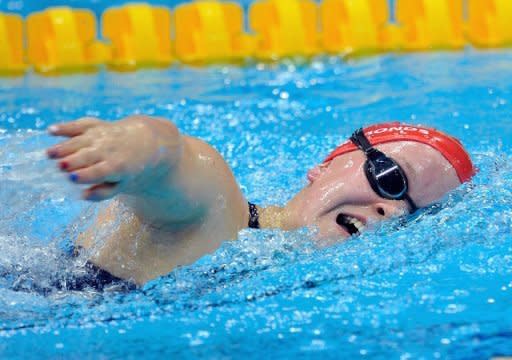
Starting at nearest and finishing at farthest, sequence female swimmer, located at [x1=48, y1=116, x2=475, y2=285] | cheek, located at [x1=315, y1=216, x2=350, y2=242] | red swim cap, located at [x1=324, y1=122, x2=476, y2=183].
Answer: female swimmer, located at [x1=48, y1=116, x2=475, y2=285] → cheek, located at [x1=315, y1=216, x2=350, y2=242] → red swim cap, located at [x1=324, y1=122, x2=476, y2=183]

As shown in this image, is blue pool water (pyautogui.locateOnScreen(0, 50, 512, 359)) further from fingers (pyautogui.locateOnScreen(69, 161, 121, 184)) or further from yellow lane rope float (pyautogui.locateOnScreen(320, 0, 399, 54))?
yellow lane rope float (pyautogui.locateOnScreen(320, 0, 399, 54))

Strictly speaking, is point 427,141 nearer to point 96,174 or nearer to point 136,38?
point 96,174

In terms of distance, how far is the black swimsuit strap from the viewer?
8.54ft

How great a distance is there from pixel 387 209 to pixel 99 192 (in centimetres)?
108

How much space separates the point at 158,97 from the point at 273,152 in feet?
3.35

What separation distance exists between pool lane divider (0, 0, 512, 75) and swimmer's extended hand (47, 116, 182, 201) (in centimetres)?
342

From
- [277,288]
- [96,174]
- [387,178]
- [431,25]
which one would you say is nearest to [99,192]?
[96,174]

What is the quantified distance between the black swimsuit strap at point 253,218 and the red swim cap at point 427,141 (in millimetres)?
342

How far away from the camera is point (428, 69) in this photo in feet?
16.6

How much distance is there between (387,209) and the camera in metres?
2.62

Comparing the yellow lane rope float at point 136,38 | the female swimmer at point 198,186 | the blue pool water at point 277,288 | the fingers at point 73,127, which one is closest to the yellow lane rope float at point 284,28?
the yellow lane rope float at point 136,38

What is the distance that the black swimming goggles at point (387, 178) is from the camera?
2605 mm

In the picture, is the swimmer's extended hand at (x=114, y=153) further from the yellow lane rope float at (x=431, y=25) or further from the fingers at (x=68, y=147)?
the yellow lane rope float at (x=431, y=25)

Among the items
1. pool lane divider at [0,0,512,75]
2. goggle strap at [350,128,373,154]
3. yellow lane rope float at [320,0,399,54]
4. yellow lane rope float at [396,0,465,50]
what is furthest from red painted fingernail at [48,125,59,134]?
yellow lane rope float at [396,0,465,50]
